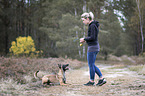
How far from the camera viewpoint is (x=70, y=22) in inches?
850

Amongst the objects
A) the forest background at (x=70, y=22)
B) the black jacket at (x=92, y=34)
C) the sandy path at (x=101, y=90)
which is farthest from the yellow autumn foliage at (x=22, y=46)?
the black jacket at (x=92, y=34)

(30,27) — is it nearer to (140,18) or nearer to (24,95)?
(140,18)

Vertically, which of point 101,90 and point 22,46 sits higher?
point 22,46

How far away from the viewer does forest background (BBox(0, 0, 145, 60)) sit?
2111 centimetres

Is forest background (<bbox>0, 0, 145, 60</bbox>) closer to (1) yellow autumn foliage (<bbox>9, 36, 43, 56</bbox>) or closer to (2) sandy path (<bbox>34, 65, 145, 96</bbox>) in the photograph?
(1) yellow autumn foliage (<bbox>9, 36, 43, 56</bbox>)

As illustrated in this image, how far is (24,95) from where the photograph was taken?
3.73 metres

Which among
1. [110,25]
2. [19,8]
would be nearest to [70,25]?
[110,25]

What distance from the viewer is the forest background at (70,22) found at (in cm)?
2111

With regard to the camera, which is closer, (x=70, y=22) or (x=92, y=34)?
(x=92, y=34)

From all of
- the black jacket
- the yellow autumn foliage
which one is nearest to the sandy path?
the black jacket

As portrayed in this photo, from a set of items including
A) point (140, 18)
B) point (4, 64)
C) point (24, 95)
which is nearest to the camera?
point (24, 95)

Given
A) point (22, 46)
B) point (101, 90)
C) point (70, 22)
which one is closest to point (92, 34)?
point (101, 90)

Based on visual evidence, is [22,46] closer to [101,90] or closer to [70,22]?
[70,22]

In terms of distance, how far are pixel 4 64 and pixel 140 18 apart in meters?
18.7
